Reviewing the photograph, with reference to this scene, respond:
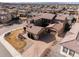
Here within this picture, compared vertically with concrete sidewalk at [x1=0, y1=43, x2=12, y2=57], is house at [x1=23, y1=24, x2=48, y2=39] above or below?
above

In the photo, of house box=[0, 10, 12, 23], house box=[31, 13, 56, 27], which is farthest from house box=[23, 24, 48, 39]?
house box=[0, 10, 12, 23]

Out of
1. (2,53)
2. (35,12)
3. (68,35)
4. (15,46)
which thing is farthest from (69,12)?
(2,53)

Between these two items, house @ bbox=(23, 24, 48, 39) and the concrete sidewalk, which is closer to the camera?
the concrete sidewalk

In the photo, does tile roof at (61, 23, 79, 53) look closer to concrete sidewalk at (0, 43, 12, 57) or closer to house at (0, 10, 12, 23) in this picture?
concrete sidewalk at (0, 43, 12, 57)

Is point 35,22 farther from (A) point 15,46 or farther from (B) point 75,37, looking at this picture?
(B) point 75,37

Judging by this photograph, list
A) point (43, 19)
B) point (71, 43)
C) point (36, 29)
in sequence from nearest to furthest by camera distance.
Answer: point (71, 43), point (43, 19), point (36, 29)

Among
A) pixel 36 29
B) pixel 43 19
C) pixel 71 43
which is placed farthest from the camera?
pixel 36 29

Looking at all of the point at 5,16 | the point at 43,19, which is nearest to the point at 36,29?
the point at 43,19

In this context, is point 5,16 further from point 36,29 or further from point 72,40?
point 72,40

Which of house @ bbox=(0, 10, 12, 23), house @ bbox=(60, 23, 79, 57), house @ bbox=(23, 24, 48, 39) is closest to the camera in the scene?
house @ bbox=(60, 23, 79, 57)
